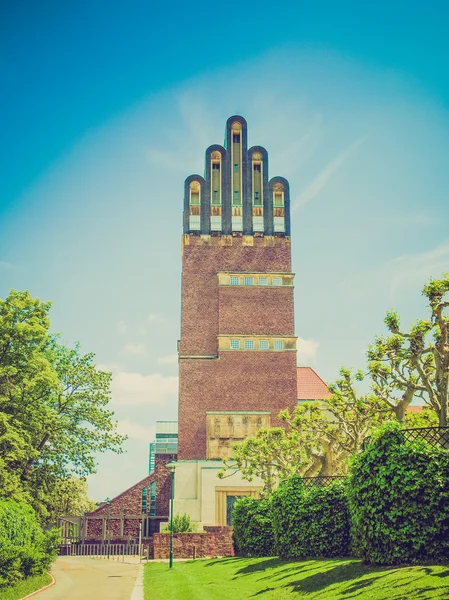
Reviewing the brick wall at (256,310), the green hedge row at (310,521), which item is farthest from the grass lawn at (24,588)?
the brick wall at (256,310)

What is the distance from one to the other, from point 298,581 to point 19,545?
1266cm

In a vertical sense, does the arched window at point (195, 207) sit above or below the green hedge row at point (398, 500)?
above

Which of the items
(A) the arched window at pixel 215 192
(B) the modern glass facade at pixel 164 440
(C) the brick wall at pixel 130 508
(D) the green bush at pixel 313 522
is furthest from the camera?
(B) the modern glass facade at pixel 164 440

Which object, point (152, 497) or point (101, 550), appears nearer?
point (101, 550)

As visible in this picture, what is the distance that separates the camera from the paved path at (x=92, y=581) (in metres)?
21.6

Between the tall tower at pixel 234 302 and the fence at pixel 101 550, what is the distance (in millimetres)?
7138

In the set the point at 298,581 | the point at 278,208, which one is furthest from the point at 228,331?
the point at 298,581

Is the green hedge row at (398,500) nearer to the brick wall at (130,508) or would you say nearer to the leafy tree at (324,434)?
the leafy tree at (324,434)

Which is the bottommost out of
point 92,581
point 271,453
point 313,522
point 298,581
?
point 92,581

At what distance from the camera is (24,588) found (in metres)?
Answer: 22.6

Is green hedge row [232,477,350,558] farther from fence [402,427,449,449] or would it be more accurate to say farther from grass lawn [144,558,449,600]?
fence [402,427,449,449]

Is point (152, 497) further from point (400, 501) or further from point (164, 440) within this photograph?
point (400, 501)

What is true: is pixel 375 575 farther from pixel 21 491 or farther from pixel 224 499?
pixel 224 499

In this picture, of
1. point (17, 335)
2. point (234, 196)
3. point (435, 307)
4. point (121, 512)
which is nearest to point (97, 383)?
point (17, 335)
